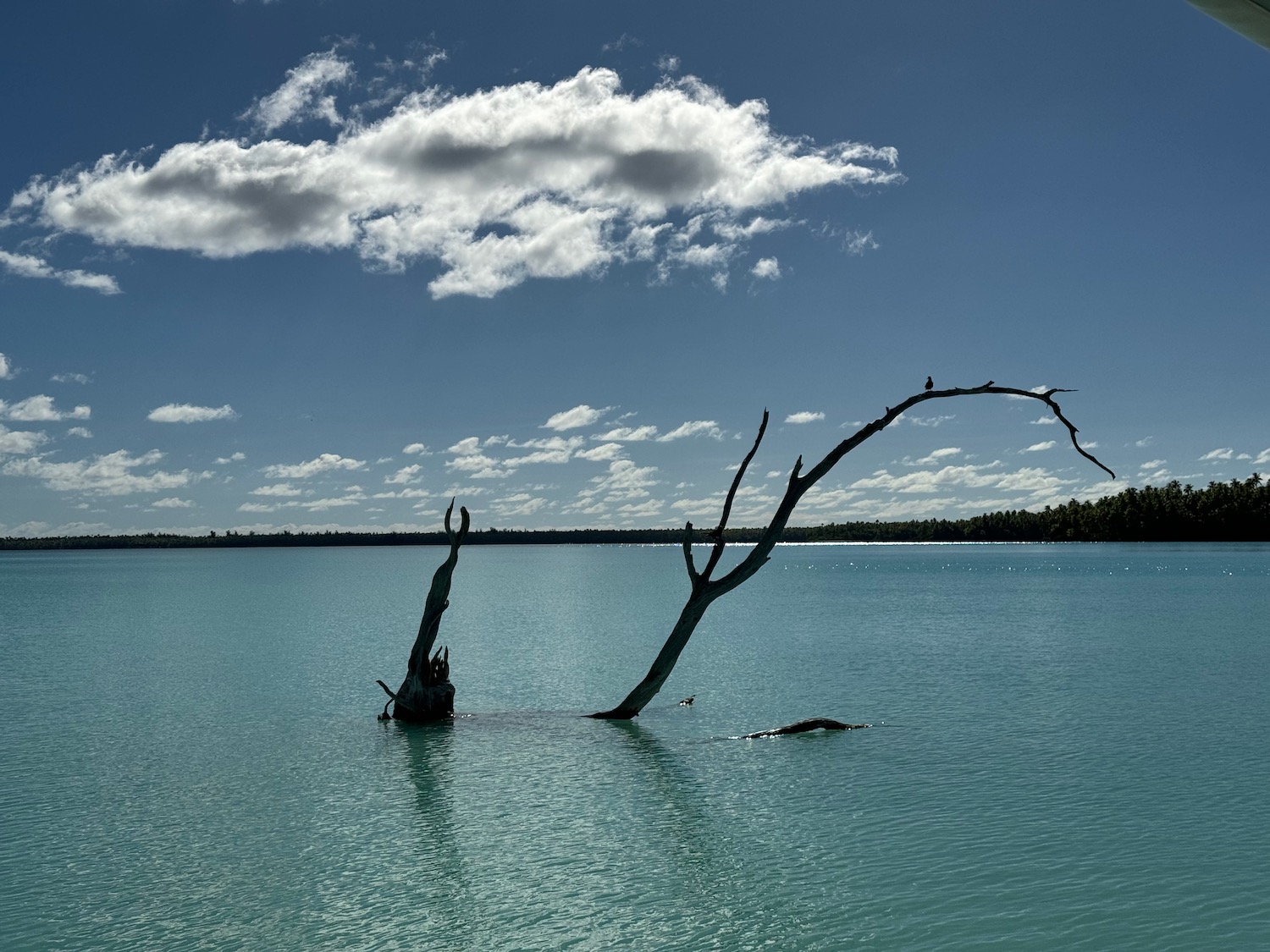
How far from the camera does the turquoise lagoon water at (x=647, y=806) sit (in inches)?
404

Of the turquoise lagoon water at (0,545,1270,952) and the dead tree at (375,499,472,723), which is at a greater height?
the dead tree at (375,499,472,723)

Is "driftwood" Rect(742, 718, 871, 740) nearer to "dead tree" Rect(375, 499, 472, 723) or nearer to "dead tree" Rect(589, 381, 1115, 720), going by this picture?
"dead tree" Rect(589, 381, 1115, 720)

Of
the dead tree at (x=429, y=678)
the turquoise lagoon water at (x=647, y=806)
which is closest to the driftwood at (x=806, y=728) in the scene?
the turquoise lagoon water at (x=647, y=806)

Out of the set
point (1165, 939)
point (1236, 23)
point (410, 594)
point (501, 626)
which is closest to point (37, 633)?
point (501, 626)

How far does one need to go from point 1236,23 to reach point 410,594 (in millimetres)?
86130

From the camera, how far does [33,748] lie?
19.8 m

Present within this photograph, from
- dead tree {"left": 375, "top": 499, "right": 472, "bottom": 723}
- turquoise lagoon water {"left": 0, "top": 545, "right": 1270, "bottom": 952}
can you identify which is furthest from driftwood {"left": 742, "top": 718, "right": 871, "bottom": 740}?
dead tree {"left": 375, "top": 499, "right": 472, "bottom": 723}

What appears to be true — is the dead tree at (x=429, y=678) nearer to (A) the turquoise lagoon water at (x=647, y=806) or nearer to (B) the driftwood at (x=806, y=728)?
(A) the turquoise lagoon water at (x=647, y=806)

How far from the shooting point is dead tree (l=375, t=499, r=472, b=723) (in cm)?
2064

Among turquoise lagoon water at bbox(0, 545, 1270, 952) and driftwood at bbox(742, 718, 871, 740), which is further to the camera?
driftwood at bbox(742, 718, 871, 740)

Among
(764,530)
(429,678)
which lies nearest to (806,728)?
(764,530)

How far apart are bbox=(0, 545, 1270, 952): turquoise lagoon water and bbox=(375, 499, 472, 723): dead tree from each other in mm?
633

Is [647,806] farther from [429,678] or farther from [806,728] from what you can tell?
[429,678]

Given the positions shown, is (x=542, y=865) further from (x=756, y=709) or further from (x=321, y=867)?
(x=756, y=709)
